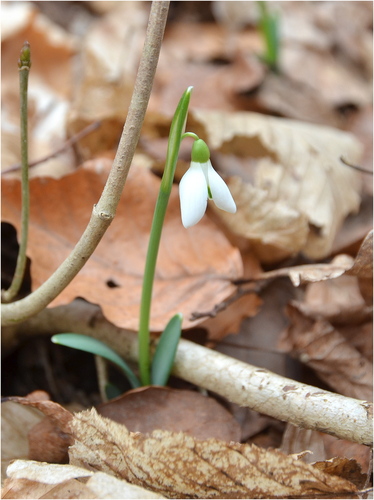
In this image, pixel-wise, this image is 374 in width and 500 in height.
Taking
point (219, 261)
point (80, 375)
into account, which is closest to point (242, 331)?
point (219, 261)

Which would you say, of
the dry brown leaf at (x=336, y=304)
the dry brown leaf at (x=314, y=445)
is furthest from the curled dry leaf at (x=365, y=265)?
the dry brown leaf at (x=314, y=445)

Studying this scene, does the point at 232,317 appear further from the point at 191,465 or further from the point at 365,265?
the point at 191,465

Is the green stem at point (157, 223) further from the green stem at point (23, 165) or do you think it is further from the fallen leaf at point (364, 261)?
the fallen leaf at point (364, 261)

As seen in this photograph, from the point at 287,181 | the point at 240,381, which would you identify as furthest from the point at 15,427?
the point at 287,181

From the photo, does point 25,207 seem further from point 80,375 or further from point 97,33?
point 97,33

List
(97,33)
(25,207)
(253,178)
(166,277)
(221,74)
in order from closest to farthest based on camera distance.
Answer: (25,207) < (166,277) < (253,178) < (221,74) < (97,33)

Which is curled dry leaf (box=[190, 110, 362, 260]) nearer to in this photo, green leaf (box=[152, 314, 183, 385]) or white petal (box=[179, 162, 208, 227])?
green leaf (box=[152, 314, 183, 385])

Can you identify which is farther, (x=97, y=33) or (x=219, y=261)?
(x=97, y=33)
